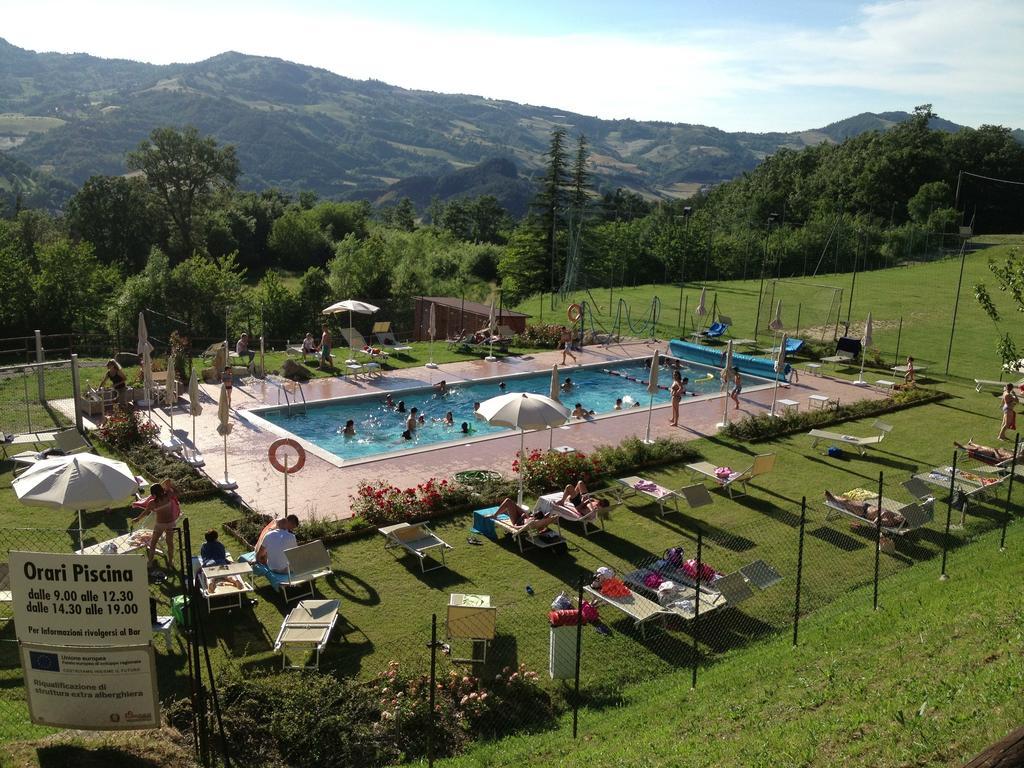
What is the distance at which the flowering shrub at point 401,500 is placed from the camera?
13.5m

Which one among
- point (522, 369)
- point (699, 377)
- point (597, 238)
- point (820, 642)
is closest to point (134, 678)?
point (820, 642)

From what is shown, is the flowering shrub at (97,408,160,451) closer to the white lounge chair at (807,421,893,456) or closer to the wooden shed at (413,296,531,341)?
the white lounge chair at (807,421,893,456)

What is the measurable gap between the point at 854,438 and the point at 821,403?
4.37m

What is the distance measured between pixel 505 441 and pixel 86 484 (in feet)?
31.8

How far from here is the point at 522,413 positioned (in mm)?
13875

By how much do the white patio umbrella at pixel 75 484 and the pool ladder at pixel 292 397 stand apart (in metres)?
9.91

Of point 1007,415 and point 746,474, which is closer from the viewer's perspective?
point 746,474

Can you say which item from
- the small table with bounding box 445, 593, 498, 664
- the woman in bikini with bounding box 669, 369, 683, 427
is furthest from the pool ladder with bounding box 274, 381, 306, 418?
the small table with bounding box 445, 593, 498, 664

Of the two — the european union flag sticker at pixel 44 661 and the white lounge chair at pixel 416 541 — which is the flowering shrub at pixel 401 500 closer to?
the white lounge chair at pixel 416 541

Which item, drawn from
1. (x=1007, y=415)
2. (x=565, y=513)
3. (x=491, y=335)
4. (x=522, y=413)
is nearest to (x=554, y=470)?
(x=522, y=413)

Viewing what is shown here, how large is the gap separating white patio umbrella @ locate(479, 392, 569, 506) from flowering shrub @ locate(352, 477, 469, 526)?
1.34m

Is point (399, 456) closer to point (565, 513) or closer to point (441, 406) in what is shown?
point (565, 513)

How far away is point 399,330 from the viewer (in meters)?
34.0

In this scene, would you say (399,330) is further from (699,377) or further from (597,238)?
(597,238)
